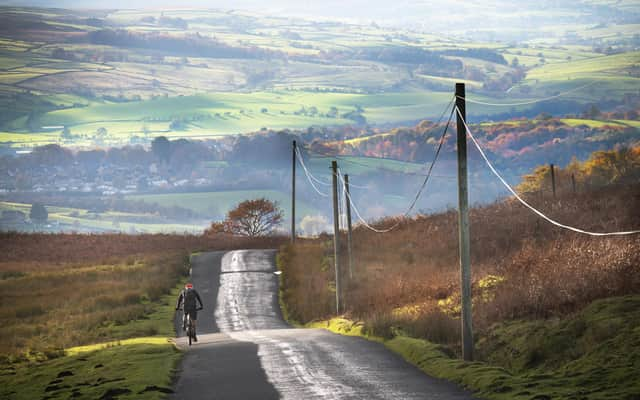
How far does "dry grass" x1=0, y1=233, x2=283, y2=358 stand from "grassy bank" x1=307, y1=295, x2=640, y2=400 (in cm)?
1466

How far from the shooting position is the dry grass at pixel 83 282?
4084 cm

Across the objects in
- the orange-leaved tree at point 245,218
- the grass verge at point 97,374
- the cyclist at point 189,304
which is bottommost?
the grass verge at point 97,374

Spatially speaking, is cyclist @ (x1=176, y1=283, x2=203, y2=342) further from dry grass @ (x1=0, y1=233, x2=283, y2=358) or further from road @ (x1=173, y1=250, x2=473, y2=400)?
dry grass @ (x1=0, y1=233, x2=283, y2=358)

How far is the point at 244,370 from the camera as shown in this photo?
22422 mm

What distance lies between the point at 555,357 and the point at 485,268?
17.2 m

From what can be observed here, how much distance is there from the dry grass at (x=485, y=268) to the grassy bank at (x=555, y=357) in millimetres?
1638

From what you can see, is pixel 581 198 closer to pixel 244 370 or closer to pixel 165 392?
pixel 244 370

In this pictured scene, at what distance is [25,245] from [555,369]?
66711 mm

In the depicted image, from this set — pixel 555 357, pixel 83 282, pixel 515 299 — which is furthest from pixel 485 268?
pixel 83 282

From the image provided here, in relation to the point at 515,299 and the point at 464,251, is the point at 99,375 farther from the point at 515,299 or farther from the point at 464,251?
the point at 515,299

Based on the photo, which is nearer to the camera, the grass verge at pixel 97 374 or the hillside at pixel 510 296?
the hillside at pixel 510 296

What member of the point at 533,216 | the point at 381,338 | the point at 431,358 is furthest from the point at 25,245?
the point at 431,358

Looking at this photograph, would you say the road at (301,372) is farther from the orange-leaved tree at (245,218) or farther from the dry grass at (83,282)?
the orange-leaved tree at (245,218)

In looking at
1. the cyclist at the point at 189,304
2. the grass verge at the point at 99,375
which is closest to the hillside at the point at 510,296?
the cyclist at the point at 189,304
